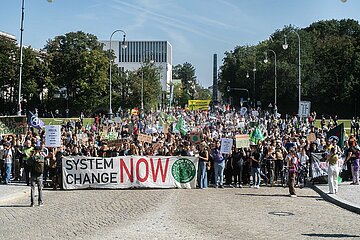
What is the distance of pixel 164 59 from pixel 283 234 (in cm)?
15302

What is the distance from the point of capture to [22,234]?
10.9 m

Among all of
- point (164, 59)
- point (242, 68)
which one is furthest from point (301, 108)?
point (164, 59)

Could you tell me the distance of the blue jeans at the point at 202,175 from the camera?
2056 centimetres

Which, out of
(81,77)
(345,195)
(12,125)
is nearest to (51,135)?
(12,125)

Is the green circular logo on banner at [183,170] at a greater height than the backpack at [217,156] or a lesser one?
lesser

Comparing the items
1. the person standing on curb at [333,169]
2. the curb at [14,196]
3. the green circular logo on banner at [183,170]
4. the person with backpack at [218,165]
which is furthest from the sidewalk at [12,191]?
the person standing on curb at [333,169]

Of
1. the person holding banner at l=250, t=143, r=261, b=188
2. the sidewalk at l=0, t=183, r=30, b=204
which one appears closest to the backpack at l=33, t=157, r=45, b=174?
the sidewalk at l=0, t=183, r=30, b=204

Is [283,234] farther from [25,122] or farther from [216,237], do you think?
[25,122]

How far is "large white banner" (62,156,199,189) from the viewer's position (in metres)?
20.3

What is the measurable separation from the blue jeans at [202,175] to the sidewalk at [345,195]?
445 centimetres

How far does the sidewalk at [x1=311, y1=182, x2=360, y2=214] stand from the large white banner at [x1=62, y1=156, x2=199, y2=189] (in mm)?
5333

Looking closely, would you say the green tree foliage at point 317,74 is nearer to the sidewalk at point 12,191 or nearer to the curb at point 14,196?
the sidewalk at point 12,191

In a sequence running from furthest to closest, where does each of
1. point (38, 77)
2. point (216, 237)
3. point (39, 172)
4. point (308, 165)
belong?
point (38, 77)
point (308, 165)
point (39, 172)
point (216, 237)

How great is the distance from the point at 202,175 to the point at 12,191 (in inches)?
290
